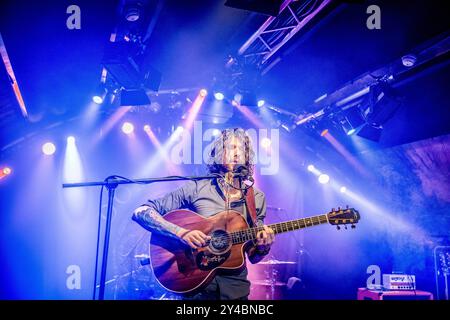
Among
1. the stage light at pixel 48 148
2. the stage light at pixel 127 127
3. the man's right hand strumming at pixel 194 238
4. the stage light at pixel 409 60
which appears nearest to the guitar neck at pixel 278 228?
the man's right hand strumming at pixel 194 238

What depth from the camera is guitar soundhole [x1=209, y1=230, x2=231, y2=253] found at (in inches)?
130

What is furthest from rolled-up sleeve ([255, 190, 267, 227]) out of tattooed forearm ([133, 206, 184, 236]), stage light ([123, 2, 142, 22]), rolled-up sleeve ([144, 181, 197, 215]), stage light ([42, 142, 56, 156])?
stage light ([42, 142, 56, 156])

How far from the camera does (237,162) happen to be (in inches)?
157

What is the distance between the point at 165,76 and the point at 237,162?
14.7 ft

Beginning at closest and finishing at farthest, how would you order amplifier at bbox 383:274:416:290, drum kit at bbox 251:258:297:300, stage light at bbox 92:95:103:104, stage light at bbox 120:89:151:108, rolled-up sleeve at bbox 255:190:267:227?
1. rolled-up sleeve at bbox 255:190:267:227
2. amplifier at bbox 383:274:416:290
3. stage light at bbox 120:89:151:108
4. drum kit at bbox 251:258:297:300
5. stage light at bbox 92:95:103:104

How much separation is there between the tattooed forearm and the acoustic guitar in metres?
0.07

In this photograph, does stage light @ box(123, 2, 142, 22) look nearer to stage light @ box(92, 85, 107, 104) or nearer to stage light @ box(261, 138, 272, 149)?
stage light @ box(92, 85, 107, 104)

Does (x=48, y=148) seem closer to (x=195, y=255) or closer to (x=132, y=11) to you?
(x=132, y=11)

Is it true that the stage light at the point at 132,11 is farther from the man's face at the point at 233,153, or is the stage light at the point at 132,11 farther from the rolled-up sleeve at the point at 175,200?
the rolled-up sleeve at the point at 175,200

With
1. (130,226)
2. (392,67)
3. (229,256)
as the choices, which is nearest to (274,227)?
(229,256)

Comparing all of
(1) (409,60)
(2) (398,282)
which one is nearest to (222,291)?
(2) (398,282)

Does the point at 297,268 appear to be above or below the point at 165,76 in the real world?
below

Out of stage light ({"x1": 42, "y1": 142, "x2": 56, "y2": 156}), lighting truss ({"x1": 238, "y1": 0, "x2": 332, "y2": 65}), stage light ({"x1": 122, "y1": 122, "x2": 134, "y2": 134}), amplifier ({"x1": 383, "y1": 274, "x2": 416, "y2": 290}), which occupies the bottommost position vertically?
amplifier ({"x1": 383, "y1": 274, "x2": 416, "y2": 290})

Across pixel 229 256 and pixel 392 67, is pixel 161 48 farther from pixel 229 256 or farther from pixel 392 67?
pixel 229 256
